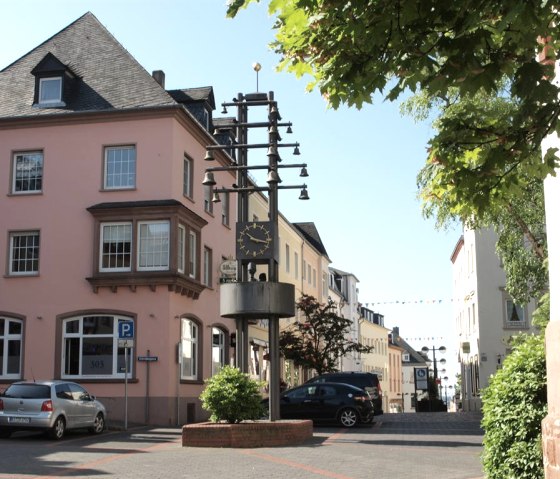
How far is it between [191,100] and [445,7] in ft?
101

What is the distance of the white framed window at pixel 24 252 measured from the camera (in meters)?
29.8

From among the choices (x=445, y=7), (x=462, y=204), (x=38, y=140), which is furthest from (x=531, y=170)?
(x=38, y=140)

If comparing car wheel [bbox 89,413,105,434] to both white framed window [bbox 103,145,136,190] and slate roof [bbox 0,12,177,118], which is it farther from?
slate roof [bbox 0,12,177,118]

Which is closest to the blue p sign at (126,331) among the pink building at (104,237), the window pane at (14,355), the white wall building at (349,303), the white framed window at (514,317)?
the pink building at (104,237)

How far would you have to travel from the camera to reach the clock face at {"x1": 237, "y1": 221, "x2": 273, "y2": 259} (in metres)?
20.2

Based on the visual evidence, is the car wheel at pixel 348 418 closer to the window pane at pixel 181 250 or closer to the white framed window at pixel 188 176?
the window pane at pixel 181 250

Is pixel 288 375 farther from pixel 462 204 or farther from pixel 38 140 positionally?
pixel 462 204

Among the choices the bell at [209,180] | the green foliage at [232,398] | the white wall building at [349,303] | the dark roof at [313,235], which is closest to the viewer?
the green foliage at [232,398]

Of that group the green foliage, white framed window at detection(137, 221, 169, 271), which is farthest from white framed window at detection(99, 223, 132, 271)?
the green foliage

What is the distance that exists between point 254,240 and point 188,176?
11670 mm

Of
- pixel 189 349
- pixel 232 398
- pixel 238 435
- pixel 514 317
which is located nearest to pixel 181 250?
pixel 189 349

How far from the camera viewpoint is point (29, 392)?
20391 millimetres

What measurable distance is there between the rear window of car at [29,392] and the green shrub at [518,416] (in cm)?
1338

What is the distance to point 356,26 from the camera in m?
5.58
